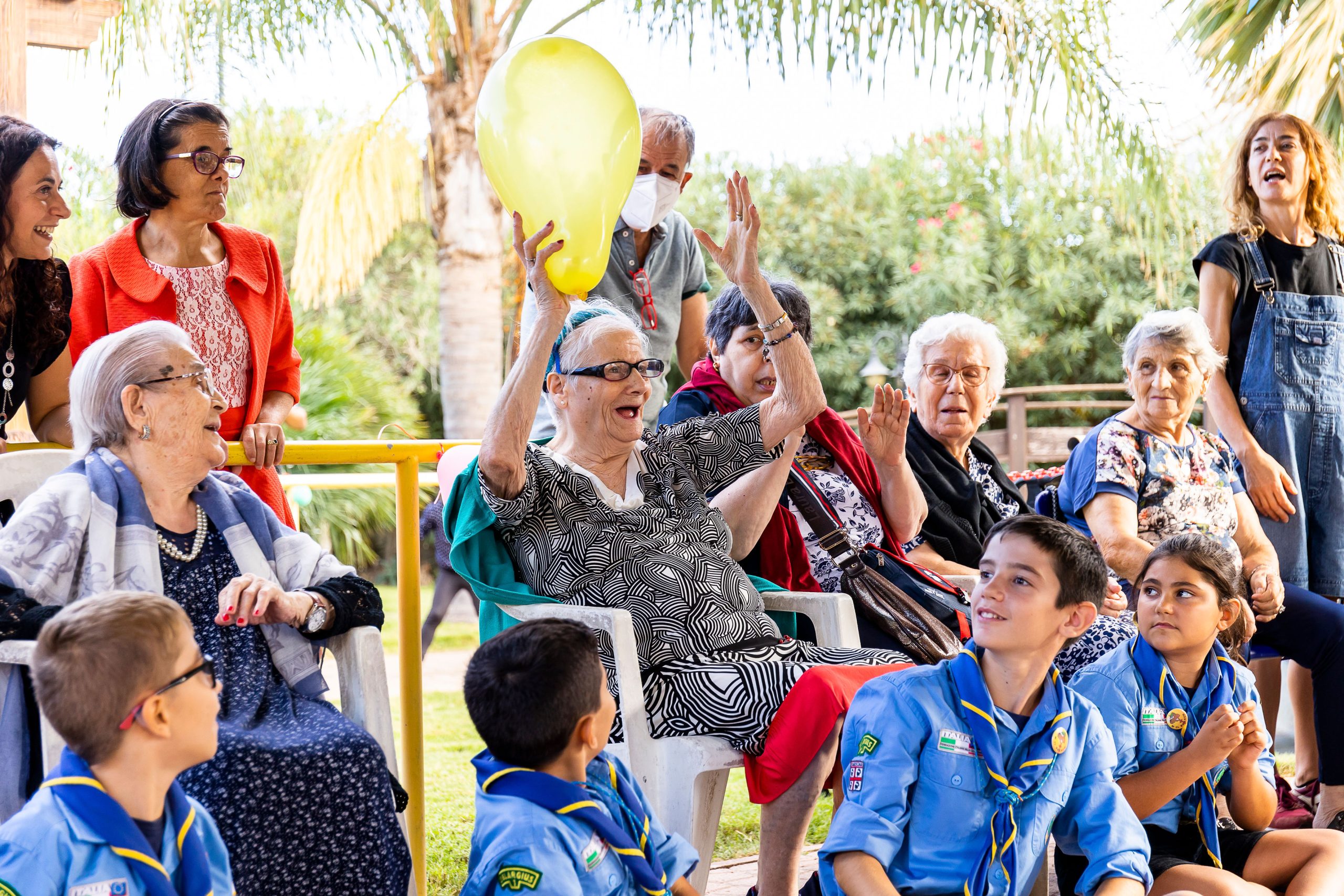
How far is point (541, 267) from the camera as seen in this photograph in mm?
2656

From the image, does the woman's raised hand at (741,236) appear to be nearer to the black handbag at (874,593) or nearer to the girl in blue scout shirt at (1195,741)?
the black handbag at (874,593)

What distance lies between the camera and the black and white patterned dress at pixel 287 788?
6.66 ft

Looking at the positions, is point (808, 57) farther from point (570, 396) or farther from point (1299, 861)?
point (1299, 861)

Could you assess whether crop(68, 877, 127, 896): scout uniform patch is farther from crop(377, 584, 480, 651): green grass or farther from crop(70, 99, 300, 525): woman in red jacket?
crop(377, 584, 480, 651): green grass

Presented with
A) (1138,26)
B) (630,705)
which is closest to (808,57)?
(1138,26)

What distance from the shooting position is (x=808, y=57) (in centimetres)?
676

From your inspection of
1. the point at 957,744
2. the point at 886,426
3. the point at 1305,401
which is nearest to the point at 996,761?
the point at 957,744

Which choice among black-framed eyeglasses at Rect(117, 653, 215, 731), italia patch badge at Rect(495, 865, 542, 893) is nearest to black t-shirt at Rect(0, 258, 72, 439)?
black-framed eyeglasses at Rect(117, 653, 215, 731)

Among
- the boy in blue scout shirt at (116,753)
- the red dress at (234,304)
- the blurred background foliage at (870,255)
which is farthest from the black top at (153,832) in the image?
the blurred background foliage at (870,255)

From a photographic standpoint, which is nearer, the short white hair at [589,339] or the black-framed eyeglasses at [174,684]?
the black-framed eyeglasses at [174,684]

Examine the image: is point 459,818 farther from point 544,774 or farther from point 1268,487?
point 1268,487

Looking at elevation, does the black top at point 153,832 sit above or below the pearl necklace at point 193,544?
below

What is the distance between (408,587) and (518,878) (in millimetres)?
1126

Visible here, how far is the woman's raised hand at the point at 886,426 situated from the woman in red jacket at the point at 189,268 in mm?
1336
